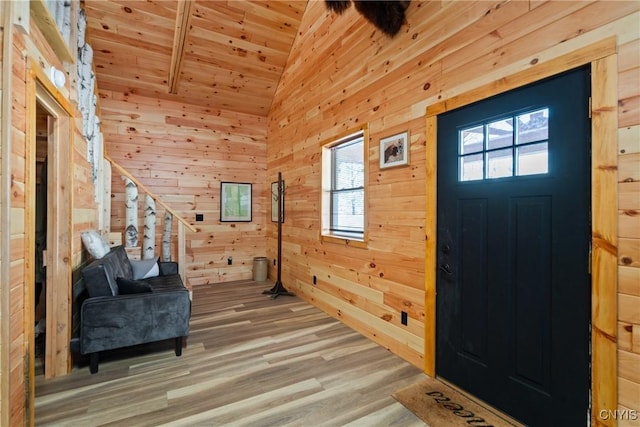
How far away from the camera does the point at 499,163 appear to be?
1.88m

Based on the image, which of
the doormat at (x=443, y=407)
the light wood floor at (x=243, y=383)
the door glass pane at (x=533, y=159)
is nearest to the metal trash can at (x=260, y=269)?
the light wood floor at (x=243, y=383)

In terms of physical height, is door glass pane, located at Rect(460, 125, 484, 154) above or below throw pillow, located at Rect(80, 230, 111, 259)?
above

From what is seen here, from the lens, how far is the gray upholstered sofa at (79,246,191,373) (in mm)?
2320

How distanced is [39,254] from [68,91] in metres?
1.58

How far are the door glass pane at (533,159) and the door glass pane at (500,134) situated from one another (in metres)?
0.11

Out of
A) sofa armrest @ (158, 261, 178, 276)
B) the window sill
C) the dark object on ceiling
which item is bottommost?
sofa armrest @ (158, 261, 178, 276)

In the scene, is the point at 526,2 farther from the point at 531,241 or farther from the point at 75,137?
the point at 75,137

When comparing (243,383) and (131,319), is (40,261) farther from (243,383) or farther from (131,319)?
(243,383)

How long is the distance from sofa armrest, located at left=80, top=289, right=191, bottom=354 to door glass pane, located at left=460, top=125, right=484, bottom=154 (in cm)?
261

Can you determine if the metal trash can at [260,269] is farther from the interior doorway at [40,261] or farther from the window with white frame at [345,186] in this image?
the interior doorway at [40,261]

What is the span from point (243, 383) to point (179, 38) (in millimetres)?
4398

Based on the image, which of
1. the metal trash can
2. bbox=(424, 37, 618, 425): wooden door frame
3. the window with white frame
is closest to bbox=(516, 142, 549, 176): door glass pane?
bbox=(424, 37, 618, 425): wooden door frame

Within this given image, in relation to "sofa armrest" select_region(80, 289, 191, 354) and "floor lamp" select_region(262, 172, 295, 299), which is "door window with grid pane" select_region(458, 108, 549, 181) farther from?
"floor lamp" select_region(262, 172, 295, 299)

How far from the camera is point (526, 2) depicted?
5.70 ft
